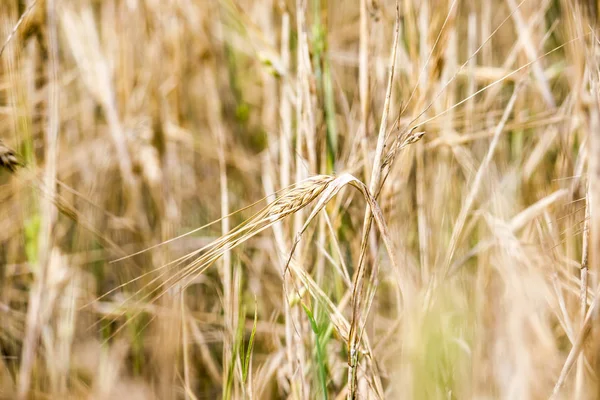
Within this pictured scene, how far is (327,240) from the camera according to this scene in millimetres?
860

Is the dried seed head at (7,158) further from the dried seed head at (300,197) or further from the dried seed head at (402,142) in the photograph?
the dried seed head at (402,142)

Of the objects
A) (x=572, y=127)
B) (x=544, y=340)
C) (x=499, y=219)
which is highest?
(x=572, y=127)

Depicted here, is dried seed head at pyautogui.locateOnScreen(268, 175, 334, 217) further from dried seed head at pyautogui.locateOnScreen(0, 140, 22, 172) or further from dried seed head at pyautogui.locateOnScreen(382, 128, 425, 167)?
dried seed head at pyautogui.locateOnScreen(0, 140, 22, 172)

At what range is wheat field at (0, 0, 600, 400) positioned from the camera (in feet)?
1.87

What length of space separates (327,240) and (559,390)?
416 millimetres

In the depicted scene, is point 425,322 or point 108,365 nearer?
point 425,322

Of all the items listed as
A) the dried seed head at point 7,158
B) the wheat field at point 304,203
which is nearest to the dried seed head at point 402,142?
the wheat field at point 304,203

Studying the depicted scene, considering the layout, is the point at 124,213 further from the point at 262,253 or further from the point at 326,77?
the point at 326,77

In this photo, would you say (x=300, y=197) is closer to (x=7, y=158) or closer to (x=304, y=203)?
(x=304, y=203)

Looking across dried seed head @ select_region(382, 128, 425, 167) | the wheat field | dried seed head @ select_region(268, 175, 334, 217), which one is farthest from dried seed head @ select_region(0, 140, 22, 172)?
dried seed head @ select_region(382, 128, 425, 167)

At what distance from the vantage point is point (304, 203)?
495mm

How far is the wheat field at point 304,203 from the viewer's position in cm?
57

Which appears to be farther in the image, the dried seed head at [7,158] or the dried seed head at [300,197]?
the dried seed head at [7,158]

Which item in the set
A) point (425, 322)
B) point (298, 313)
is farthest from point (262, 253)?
point (425, 322)
